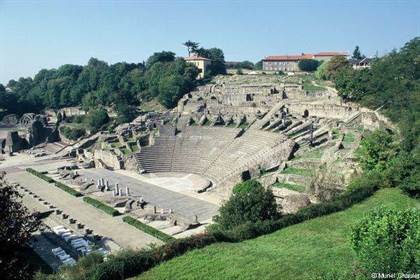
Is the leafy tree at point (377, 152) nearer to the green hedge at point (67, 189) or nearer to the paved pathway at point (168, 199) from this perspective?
the paved pathway at point (168, 199)

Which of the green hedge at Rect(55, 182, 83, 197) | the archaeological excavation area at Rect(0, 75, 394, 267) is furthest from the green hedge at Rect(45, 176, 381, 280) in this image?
the green hedge at Rect(55, 182, 83, 197)

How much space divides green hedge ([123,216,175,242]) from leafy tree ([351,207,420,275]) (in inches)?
632

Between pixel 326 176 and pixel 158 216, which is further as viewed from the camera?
pixel 158 216

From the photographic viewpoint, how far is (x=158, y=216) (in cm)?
3231

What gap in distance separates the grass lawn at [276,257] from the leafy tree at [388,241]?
0.87 metres

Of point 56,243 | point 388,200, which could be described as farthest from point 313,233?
point 56,243

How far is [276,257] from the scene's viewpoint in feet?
54.6

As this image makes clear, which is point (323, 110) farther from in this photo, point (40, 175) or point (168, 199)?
point (40, 175)

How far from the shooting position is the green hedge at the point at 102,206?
34.2 metres

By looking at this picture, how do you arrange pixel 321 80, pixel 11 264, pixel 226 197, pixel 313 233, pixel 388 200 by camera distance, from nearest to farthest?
1. pixel 11 264
2. pixel 313 233
3. pixel 388 200
4. pixel 226 197
5. pixel 321 80

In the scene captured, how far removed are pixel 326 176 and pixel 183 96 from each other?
51.9 metres

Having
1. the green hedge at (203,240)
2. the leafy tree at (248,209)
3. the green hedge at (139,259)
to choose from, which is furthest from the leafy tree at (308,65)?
the green hedge at (139,259)

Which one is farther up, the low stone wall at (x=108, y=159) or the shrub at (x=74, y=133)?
the shrub at (x=74, y=133)

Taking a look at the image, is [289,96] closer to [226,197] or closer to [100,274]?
[226,197]
